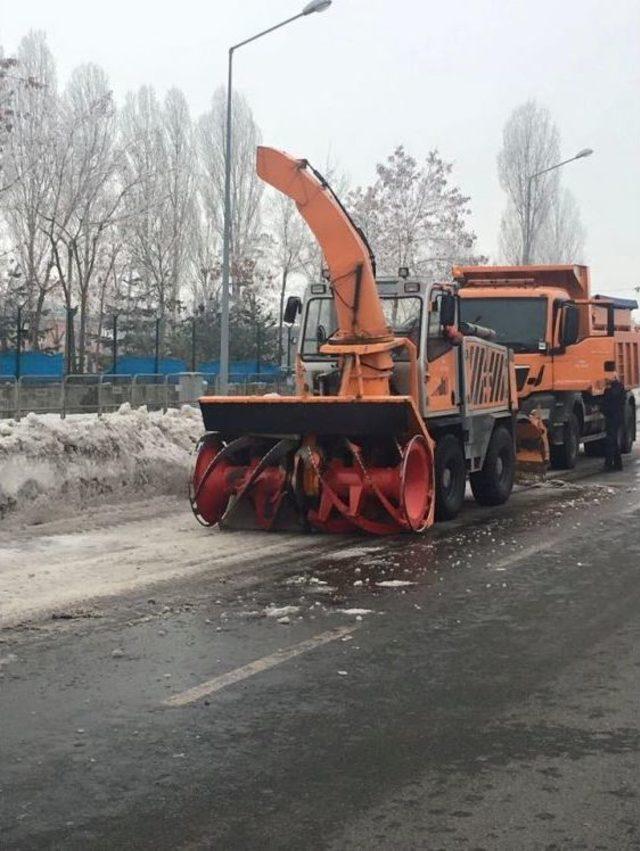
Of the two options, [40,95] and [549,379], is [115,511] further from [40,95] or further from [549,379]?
[40,95]

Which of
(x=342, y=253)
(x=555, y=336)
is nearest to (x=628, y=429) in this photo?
(x=555, y=336)

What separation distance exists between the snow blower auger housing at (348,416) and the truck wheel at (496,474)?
4.00ft

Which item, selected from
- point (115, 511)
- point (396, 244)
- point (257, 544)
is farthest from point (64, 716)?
point (396, 244)

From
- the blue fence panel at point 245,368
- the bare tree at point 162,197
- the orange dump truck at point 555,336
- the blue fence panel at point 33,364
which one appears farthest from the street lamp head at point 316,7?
the bare tree at point 162,197

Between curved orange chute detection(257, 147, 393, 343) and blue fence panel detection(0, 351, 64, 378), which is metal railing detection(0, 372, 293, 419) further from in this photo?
curved orange chute detection(257, 147, 393, 343)

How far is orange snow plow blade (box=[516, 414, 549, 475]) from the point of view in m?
16.7

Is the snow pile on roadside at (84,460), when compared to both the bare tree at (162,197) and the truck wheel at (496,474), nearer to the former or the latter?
the truck wheel at (496,474)

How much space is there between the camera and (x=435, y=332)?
39.8 ft

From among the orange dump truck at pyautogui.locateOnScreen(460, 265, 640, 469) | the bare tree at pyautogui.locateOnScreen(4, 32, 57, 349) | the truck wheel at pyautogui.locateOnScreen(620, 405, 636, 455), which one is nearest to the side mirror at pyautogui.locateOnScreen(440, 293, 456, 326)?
the orange dump truck at pyautogui.locateOnScreen(460, 265, 640, 469)

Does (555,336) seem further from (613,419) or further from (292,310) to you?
(292,310)

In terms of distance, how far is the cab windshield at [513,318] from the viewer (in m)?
17.8

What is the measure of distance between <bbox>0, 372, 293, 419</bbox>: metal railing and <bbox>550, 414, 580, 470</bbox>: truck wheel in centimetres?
→ 489

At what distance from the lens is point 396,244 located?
43344 millimetres

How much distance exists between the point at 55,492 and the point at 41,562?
355 centimetres
